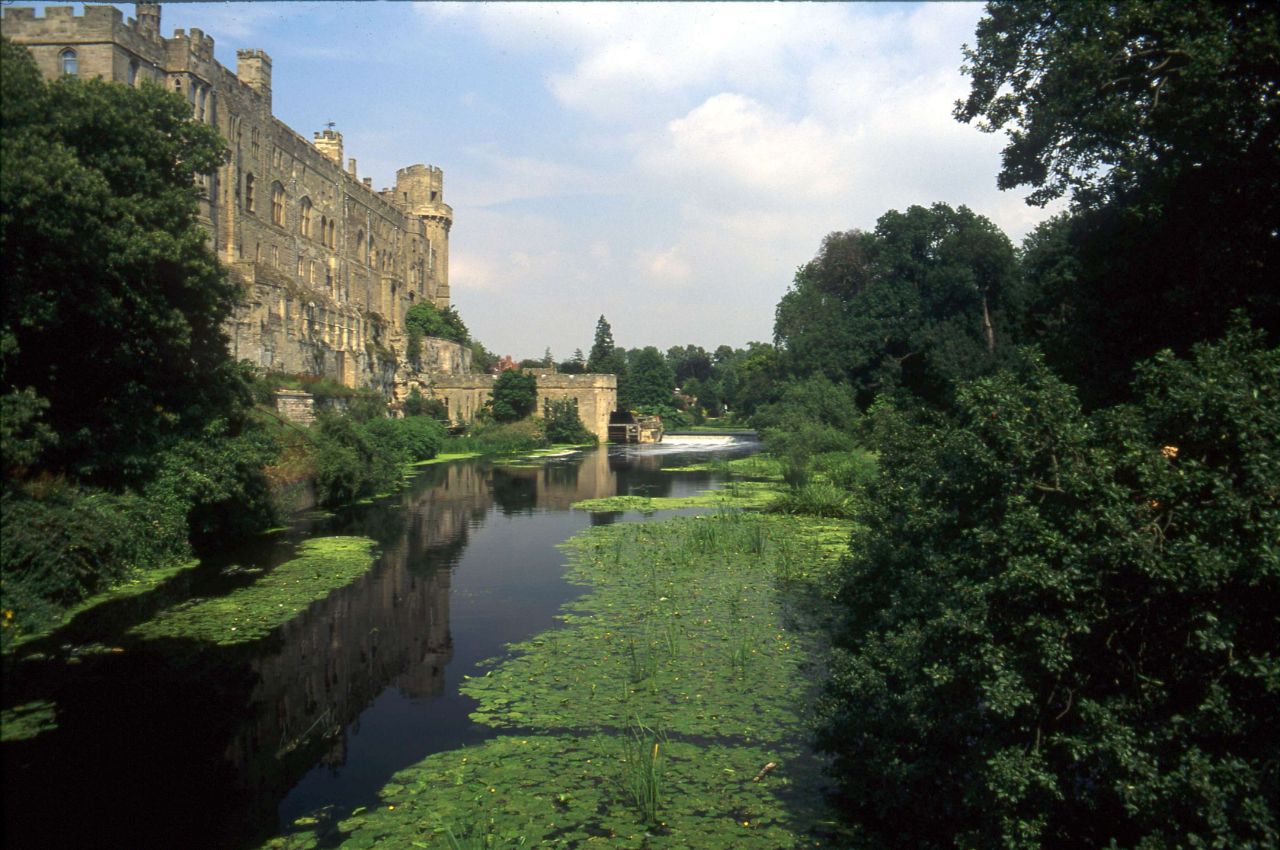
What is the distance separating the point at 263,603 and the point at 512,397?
43.7 meters

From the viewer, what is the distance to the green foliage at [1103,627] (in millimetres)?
4789

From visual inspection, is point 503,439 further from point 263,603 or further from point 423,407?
point 263,603

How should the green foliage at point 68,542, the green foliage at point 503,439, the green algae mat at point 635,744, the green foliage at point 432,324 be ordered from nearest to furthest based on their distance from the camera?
1. the green algae mat at point 635,744
2. the green foliage at point 68,542
3. the green foliage at point 503,439
4. the green foliage at point 432,324

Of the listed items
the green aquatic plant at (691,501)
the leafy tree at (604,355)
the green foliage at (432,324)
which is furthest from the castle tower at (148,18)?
the leafy tree at (604,355)

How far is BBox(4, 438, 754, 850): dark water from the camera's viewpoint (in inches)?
285

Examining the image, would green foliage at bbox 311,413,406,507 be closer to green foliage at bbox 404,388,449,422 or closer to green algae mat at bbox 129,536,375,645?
green algae mat at bbox 129,536,375,645

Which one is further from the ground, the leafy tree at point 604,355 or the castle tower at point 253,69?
the castle tower at point 253,69

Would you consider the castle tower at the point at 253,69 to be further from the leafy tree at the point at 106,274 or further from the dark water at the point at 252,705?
the dark water at the point at 252,705

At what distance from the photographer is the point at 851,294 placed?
163 ft

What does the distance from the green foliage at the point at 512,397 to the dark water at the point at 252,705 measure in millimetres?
38946

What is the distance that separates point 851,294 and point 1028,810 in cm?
4622

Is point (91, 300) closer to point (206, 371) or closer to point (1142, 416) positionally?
point (206, 371)

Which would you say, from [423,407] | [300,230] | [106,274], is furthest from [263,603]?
[423,407]

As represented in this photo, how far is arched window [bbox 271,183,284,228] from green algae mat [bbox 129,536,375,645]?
26.8 meters
